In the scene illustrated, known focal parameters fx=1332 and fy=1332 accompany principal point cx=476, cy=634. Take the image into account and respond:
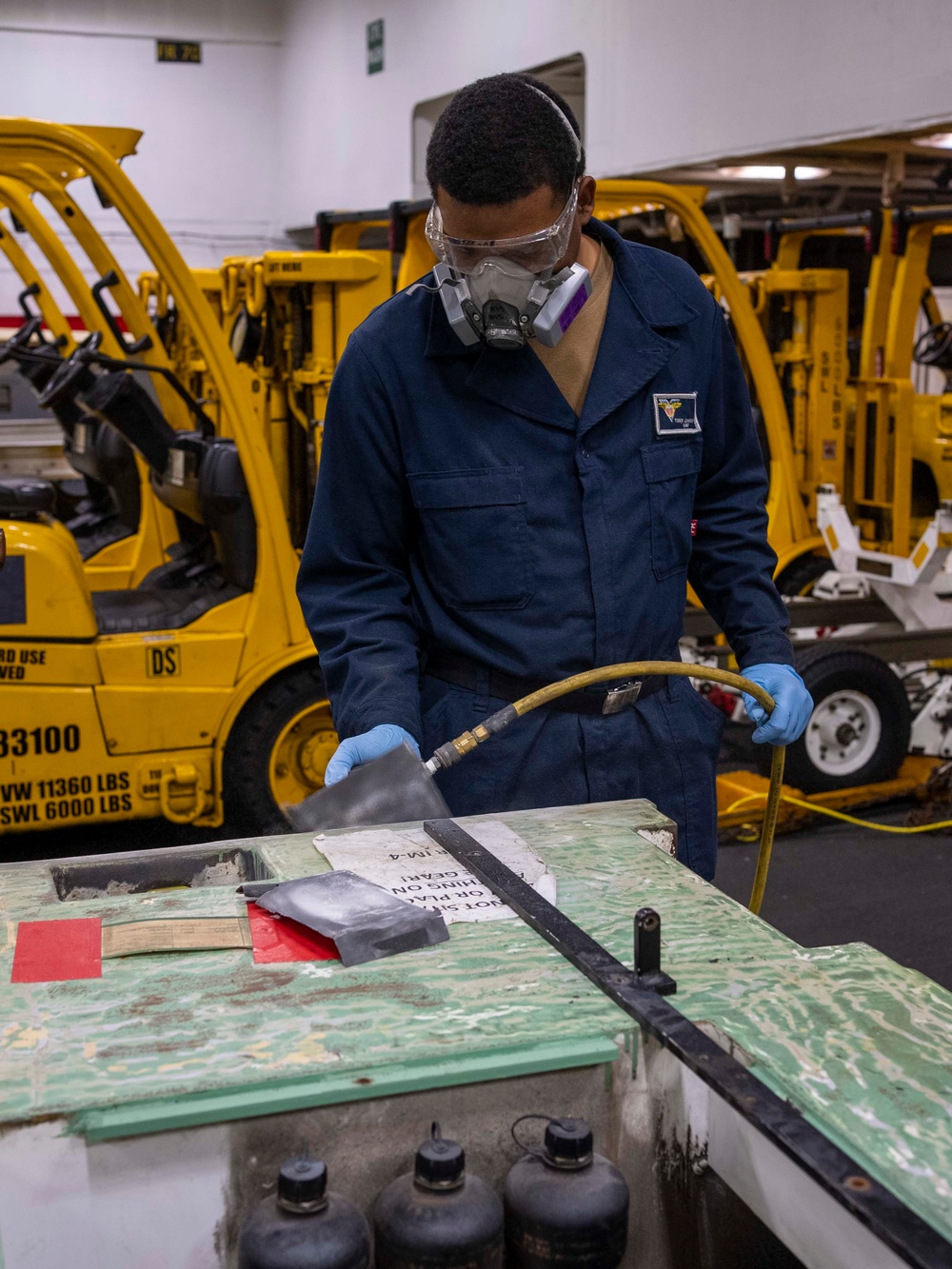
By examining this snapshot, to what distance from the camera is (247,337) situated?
5.54m

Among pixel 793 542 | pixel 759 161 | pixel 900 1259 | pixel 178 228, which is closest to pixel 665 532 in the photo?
pixel 900 1259

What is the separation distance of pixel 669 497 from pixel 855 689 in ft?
11.3

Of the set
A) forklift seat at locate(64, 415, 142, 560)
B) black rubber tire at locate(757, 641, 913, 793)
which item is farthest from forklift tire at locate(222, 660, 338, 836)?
forklift seat at locate(64, 415, 142, 560)

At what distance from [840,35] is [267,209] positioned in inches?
317

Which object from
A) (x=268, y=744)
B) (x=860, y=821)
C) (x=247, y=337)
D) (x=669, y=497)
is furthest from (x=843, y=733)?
(x=669, y=497)

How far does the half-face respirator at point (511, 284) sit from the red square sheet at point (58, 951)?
3.37 feet

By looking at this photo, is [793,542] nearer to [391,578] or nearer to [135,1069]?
[391,578]

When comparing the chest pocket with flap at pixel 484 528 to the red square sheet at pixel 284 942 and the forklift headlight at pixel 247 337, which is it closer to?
the red square sheet at pixel 284 942

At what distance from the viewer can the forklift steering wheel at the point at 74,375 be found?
182 inches

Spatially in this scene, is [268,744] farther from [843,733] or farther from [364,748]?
[364,748]

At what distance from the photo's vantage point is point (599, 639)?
6.87 ft

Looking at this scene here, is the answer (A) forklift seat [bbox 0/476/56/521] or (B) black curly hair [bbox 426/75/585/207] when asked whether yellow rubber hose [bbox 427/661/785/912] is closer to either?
(B) black curly hair [bbox 426/75/585/207]

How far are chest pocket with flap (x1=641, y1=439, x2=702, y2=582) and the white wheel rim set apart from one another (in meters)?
3.29

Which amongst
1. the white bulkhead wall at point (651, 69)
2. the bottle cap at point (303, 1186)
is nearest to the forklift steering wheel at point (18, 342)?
the white bulkhead wall at point (651, 69)
